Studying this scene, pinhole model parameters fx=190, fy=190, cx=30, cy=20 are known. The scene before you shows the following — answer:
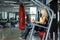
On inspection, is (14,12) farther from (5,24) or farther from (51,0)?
(51,0)

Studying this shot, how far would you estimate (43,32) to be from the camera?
3805 mm

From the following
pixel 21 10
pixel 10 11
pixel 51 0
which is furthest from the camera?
pixel 10 11

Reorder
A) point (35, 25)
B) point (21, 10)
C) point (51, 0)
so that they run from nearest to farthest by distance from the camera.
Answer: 1. point (35, 25)
2. point (51, 0)
3. point (21, 10)

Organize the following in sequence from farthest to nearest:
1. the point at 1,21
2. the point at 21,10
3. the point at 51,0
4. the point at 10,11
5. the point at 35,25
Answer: the point at 10,11
the point at 1,21
the point at 21,10
the point at 51,0
the point at 35,25

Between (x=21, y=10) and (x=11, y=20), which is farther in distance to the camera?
(x=11, y=20)

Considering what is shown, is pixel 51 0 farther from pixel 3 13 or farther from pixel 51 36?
pixel 3 13

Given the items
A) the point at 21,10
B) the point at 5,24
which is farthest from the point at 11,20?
the point at 21,10

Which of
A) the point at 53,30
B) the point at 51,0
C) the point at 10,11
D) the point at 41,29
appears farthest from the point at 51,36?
the point at 10,11

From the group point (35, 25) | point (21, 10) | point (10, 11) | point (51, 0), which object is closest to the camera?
point (35, 25)

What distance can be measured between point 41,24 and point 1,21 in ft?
45.4

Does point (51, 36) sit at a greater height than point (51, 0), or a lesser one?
lesser

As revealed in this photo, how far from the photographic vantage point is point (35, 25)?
145 inches

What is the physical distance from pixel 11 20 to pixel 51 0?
14.2 m

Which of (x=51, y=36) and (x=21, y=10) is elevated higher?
(x=21, y=10)
